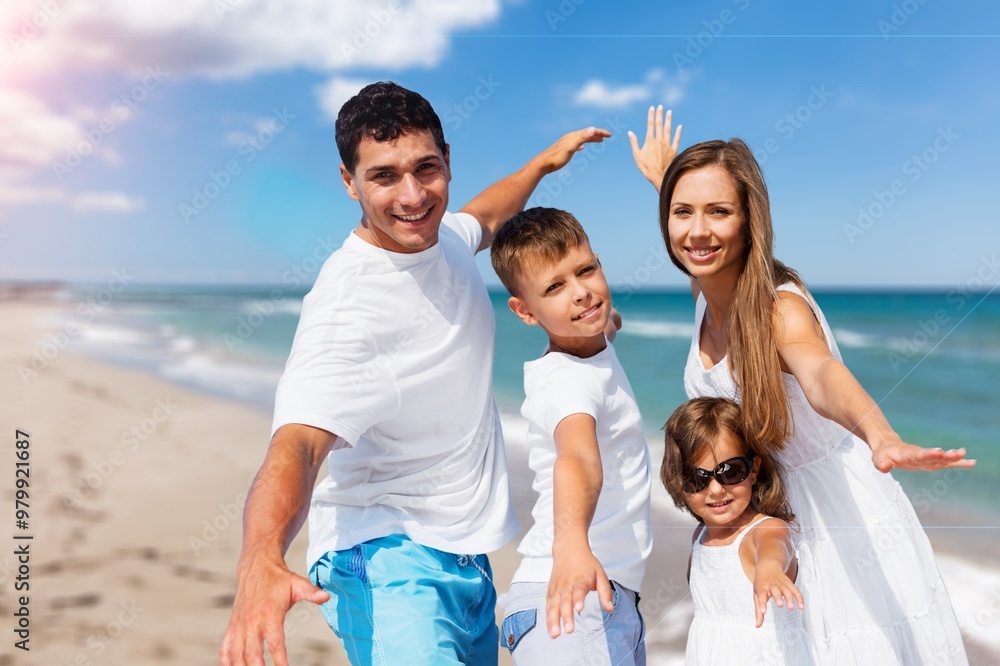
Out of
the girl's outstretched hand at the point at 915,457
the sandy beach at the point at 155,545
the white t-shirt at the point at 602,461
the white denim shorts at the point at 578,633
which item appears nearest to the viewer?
the girl's outstretched hand at the point at 915,457

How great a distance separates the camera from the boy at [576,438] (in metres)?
1.88

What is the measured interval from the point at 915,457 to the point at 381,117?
1.35 m

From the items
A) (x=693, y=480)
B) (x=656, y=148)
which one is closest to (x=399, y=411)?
(x=693, y=480)

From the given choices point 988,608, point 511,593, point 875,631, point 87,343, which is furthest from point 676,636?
point 87,343

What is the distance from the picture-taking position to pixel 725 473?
6.86ft

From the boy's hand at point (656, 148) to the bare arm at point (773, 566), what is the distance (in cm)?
121

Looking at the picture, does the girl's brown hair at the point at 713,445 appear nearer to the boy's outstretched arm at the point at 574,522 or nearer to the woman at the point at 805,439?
→ the woman at the point at 805,439

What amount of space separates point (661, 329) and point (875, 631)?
3429mm

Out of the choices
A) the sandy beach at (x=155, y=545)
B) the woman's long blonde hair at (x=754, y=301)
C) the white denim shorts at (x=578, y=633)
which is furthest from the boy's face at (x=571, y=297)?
the sandy beach at (x=155, y=545)

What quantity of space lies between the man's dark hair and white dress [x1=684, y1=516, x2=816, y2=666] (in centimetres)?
120

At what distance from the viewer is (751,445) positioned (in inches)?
83.2

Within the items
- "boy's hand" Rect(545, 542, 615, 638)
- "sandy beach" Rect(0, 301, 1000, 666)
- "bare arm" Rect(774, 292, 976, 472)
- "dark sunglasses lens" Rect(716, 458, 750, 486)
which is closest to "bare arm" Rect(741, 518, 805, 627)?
"dark sunglasses lens" Rect(716, 458, 750, 486)

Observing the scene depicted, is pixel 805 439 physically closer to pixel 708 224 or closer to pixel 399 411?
pixel 708 224

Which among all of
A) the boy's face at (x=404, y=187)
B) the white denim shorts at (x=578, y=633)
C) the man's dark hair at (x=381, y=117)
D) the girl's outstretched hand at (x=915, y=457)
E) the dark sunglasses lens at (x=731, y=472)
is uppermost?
the man's dark hair at (x=381, y=117)
